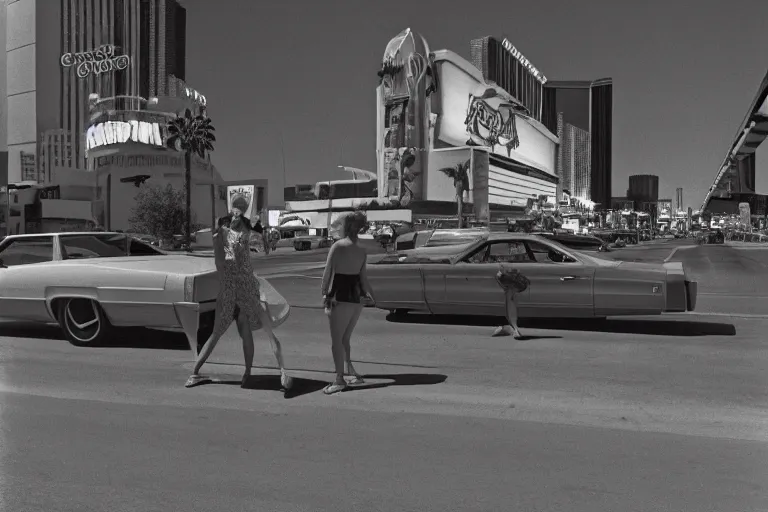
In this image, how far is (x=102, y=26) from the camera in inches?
5049

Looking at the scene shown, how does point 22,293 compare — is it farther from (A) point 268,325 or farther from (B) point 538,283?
(B) point 538,283

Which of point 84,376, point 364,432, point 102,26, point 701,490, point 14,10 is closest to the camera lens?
point 701,490

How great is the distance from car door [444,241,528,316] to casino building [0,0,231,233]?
74.5m

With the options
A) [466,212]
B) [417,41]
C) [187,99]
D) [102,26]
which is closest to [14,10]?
[102,26]

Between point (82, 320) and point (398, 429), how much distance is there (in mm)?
5288

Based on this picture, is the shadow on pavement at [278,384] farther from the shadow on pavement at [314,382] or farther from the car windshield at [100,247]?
the car windshield at [100,247]

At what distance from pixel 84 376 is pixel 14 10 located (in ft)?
411

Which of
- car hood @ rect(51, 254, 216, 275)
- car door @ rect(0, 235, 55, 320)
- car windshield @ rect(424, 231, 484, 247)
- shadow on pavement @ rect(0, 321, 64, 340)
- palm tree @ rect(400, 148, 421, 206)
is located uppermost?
palm tree @ rect(400, 148, 421, 206)

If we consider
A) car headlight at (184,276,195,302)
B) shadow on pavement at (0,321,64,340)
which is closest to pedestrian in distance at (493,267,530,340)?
car headlight at (184,276,195,302)

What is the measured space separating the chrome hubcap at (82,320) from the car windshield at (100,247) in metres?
0.76

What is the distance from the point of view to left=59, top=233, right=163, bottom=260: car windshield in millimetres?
9664

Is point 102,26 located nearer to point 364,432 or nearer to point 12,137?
point 12,137

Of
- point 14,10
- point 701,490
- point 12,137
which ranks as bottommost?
point 701,490

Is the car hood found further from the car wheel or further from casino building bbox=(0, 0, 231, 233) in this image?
casino building bbox=(0, 0, 231, 233)
